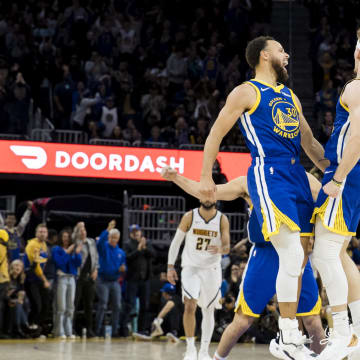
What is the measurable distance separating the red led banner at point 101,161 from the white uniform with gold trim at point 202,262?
6.25 metres

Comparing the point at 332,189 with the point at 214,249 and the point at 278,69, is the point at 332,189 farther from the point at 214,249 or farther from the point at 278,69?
the point at 214,249

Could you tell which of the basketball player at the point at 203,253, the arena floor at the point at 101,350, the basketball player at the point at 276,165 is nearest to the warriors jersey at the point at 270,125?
the basketball player at the point at 276,165

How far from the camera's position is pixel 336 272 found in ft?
17.9

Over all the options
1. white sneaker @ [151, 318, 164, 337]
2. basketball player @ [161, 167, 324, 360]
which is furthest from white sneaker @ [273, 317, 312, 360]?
white sneaker @ [151, 318, 164, 337]

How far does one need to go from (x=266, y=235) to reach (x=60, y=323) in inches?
336

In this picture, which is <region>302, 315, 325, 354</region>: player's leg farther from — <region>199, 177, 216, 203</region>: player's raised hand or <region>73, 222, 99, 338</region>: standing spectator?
<region>73, 222, 99, 338</region>: standing spectator

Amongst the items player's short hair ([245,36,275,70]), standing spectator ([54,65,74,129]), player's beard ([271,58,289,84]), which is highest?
standing spectator ([54,65,74,129])

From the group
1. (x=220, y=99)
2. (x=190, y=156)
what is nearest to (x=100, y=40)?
(x=220, y=99)

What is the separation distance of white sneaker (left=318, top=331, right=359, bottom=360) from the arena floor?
195 inches

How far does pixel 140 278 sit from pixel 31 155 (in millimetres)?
3705

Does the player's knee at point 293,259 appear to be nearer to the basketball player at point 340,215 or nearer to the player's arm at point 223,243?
the basketball player at point 340,215

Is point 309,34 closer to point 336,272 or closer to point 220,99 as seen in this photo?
point 220,99

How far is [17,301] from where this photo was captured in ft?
42.4

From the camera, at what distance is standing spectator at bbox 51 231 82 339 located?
13.4 metres
